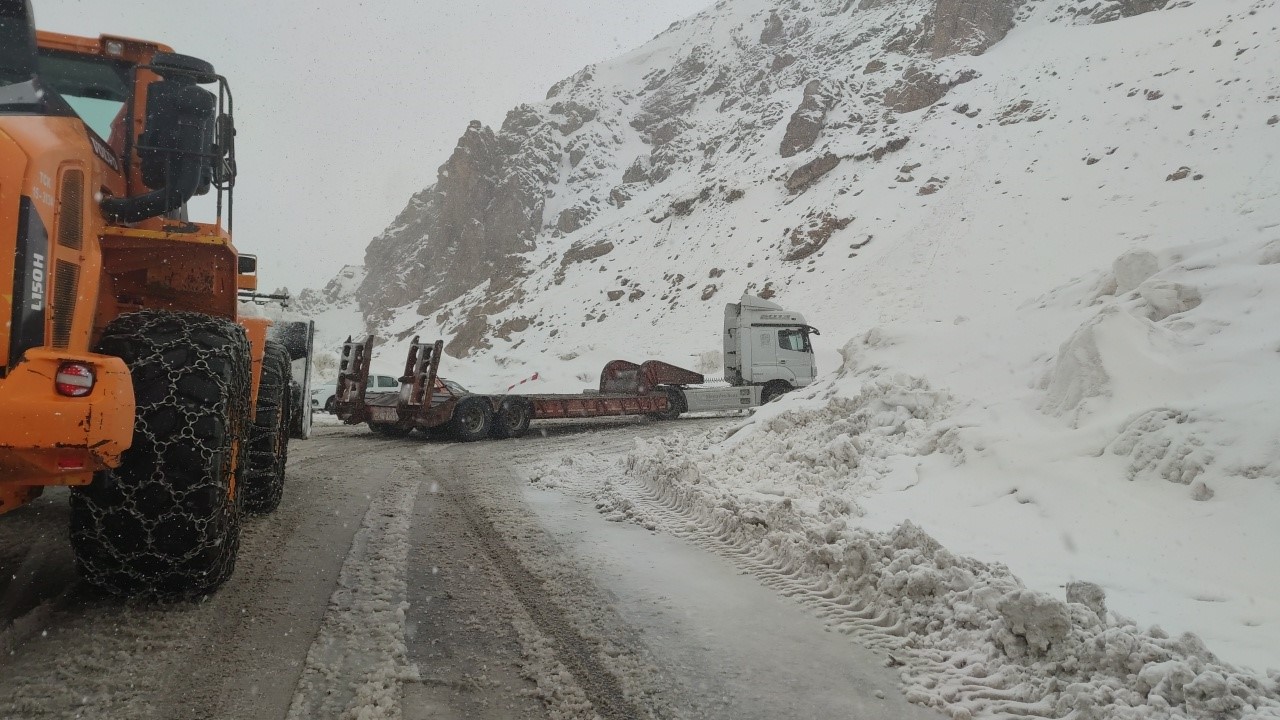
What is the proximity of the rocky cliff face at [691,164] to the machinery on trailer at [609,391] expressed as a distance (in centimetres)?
1827

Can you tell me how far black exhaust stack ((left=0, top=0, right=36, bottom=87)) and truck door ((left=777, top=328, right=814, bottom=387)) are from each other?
17401mm

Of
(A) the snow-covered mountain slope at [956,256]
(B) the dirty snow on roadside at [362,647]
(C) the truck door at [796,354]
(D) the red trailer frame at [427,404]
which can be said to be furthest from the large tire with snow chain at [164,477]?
(C) the truck door at [796,354]

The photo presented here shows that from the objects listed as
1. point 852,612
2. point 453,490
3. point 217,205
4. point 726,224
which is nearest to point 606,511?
point 453,490

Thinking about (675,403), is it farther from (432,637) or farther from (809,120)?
(809,120)

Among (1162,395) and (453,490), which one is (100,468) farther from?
(1162,395)

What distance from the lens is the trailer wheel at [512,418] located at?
13.9 metres

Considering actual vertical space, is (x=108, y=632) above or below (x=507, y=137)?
below

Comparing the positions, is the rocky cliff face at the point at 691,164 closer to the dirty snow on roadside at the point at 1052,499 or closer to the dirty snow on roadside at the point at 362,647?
the dirty snow on roadside at the point at 1052,499

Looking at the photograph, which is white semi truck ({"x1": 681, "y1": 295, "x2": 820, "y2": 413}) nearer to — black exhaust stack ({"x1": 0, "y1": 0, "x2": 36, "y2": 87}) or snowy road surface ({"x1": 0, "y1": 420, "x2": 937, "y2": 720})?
snowy road surface ({"x1": 0, "y1": 420, "x2": 937, "y2": 720})

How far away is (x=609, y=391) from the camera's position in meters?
18.4

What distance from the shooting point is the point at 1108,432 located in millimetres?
5070

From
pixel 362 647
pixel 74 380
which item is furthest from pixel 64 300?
pixel 362 647

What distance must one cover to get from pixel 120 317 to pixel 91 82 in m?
1.93

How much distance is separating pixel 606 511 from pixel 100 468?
455cm
